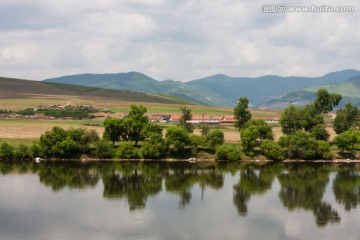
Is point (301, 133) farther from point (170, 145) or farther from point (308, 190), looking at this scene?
point (308, 190)

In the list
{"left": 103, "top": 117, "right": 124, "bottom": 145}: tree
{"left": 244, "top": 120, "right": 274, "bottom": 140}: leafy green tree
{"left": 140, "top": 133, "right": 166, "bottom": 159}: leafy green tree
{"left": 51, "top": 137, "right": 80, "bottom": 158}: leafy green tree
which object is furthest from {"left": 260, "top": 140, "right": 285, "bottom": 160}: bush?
{"left": 51, "top": 137, "right": 80, "bottom": 158}: leafy green tree

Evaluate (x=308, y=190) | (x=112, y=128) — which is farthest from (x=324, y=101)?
(x=308, y=190)

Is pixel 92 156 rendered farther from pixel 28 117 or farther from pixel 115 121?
pixel 28 117

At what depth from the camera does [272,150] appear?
8175cm

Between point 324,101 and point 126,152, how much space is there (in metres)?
45.9

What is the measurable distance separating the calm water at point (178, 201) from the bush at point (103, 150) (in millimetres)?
5190

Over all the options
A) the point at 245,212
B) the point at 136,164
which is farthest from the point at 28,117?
the point at 245,212

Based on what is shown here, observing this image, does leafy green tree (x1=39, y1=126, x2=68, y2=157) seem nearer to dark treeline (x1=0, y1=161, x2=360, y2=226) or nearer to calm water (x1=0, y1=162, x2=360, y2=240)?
dark treeline (x1=0, y1=161, x2=360, y2=226)

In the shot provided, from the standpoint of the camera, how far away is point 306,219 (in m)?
44.0

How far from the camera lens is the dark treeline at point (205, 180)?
170ft

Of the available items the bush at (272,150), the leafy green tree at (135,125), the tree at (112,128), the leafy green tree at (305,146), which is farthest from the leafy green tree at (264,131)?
the tree at (112,128)

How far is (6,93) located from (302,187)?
489ft

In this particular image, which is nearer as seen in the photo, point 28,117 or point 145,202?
point 145,202

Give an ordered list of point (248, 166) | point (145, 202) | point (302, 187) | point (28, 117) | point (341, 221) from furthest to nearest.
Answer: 1. point (28, 117)
2. point (248, 166)
3. point (302, 187)
4. point (145, 202)
5. point (341, 221)
